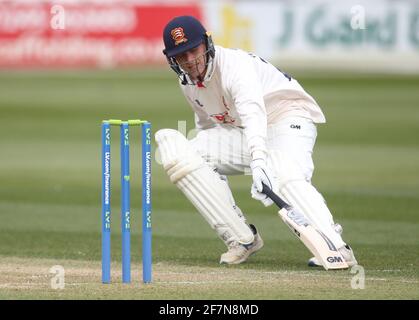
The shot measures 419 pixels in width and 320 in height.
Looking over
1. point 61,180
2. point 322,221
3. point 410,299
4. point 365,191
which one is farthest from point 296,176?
point 61,180

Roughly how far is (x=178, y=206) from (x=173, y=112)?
9.06 meters

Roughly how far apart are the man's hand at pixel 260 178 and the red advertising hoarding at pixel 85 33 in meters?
20.8

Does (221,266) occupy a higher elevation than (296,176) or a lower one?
lower

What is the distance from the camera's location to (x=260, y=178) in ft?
21.5

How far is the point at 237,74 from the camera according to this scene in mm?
6941

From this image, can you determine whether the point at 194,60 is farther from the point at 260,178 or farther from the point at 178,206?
the point at 178,206

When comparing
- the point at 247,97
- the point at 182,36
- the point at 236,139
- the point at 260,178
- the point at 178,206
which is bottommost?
the point at 178,206

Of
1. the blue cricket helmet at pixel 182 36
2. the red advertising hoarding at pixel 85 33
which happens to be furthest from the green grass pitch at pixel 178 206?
the red advertising hoarding at pixel 85 33

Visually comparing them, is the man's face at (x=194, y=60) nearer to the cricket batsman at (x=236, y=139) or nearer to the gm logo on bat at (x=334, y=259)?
the cricket batsman at (x=236, y=139)

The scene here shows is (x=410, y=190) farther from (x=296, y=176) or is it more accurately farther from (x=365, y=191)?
(x=296, y=176)

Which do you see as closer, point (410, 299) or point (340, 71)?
point (410, 299)

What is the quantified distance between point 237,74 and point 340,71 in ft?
69.4

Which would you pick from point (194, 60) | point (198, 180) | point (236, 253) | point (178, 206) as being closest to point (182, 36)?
point (194, 60)
